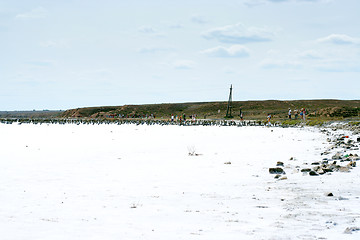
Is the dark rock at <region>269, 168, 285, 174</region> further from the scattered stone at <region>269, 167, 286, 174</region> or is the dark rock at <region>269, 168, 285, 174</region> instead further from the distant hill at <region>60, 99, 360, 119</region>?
the distant hill at <region>60, 99, 360, 119</region>

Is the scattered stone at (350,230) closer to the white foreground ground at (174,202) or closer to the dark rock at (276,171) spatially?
the white foreground ground at (174,202)

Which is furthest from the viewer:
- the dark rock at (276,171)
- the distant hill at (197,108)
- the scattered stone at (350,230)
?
the distant hill at (197,108)

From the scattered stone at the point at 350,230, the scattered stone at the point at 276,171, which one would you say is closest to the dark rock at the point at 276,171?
the scattered stone at the point at 276,171

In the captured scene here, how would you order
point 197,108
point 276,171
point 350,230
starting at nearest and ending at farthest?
point 350,230
point 276,171
point 197,108

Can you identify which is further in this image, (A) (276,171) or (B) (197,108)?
(B) (197,108)

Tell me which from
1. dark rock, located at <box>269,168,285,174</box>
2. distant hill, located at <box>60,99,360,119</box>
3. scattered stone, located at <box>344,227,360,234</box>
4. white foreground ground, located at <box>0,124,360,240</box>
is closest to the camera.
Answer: scattered stone, located at <box>344,227,360,234</box>

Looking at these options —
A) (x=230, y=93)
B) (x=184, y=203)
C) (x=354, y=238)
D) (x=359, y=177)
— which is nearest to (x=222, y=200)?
(x=184, y=203)

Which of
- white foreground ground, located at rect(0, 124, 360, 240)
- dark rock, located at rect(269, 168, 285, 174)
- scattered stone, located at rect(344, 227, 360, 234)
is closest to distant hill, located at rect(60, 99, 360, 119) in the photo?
white foreground ground, located at rect(0, 124, 360, 240)

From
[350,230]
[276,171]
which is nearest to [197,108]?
[276,171]

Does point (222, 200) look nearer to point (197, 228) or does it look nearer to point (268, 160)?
point (197, 228)

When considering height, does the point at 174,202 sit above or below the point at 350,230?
below

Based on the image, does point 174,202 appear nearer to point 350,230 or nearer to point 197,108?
point 350,230

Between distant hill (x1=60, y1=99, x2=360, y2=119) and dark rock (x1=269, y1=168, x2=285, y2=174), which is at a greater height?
distant hill (x1=60, y1=99, x2=360, y2=119)

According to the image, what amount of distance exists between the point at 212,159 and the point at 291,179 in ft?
17.9
